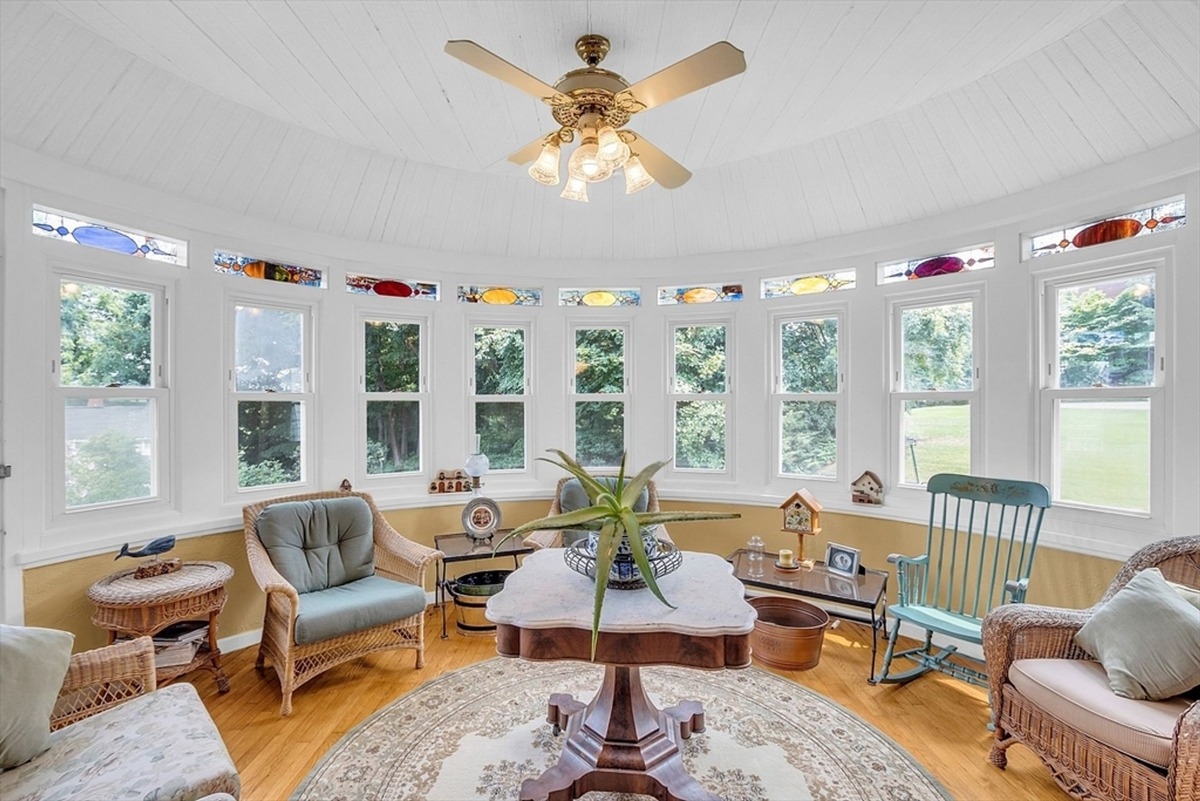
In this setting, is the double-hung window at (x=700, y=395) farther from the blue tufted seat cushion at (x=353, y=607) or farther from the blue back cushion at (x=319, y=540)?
the blue back cushion at (x=319, y=540)

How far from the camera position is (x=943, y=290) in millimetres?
3260

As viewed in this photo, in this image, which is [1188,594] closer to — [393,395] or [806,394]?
[806,394]

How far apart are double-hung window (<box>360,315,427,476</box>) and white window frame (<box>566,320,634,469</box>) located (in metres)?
1.14

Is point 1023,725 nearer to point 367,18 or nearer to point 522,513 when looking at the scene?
point 522,513

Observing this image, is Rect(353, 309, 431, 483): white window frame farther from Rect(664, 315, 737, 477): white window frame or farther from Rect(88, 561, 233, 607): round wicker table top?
Rect(664, 315, 737, 477): white window frame

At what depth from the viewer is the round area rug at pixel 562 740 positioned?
6.40ft

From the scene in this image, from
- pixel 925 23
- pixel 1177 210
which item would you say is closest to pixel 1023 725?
pixel 1177 210

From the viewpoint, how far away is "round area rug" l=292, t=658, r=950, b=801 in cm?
195

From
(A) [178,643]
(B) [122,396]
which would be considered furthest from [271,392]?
(A) [178,643]

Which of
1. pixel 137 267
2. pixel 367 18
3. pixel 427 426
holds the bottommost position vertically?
pixel 427 426

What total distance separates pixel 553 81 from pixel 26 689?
2.91 m

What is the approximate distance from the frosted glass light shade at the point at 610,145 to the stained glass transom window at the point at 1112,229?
2.58m

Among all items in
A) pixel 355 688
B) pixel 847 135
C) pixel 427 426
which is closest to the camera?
pixel 355 688

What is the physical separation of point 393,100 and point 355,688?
9.91 feet
